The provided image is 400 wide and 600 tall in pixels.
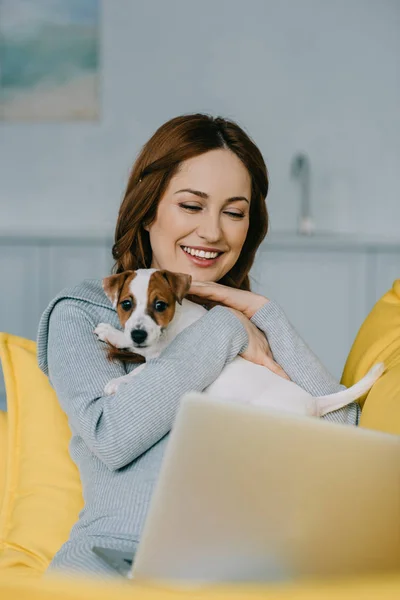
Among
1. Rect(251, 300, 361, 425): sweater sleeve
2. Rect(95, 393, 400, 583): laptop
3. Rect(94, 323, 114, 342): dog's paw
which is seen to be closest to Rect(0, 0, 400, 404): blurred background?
Rect(251, 300, 361, 425): sweater sleeve

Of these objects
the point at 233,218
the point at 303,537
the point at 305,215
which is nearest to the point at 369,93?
the point at 305,215

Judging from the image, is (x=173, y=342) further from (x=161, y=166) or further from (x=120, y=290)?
(x=161, y=166)

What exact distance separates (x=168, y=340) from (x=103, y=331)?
191mm

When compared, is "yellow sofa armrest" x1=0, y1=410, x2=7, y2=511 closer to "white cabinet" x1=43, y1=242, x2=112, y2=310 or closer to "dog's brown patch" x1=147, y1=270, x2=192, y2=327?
"dog's brown patch" x1=147, y1=270, x2=192, y2=327

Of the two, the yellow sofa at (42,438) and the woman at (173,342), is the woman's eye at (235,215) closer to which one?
the woman at (173,342)

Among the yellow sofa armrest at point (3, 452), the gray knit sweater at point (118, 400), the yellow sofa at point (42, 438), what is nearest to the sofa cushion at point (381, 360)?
the yellow sofa at point (42, 438)

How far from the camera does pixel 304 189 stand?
4750 mm

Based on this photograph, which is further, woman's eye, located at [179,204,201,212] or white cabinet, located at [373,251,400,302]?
white cabinet, located at [373,251,400,302]

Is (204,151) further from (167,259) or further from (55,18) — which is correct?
(55,18)

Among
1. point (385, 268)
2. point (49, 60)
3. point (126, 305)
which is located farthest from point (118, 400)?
point (49, 60)

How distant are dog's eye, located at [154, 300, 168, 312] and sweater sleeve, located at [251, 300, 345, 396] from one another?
20cm

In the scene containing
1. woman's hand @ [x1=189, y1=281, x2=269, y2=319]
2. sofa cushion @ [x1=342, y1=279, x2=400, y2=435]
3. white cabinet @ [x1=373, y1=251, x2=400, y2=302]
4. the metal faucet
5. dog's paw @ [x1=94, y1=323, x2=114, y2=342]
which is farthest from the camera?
the metal faucet

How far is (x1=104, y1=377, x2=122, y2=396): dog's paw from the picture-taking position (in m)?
1.42

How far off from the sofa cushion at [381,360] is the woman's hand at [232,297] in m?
0.26
